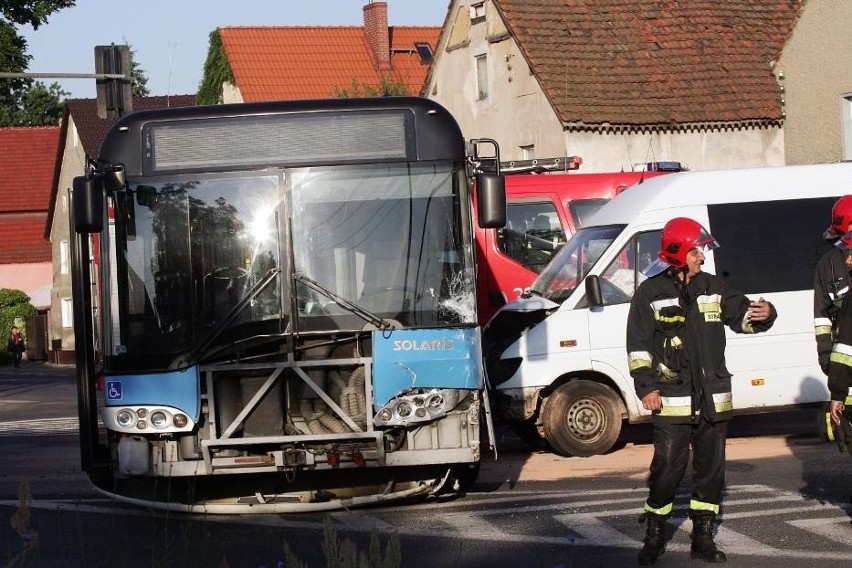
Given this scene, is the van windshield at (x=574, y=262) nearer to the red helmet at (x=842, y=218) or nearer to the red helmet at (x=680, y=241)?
the red helmet at (x=842, y=218)

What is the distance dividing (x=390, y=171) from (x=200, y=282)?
1494 mm

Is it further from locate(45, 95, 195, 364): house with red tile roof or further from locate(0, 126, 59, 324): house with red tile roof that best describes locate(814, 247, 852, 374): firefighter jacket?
locate(0, 126, 59, 324): house with red tile roof

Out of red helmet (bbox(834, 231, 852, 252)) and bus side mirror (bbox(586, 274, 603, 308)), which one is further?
bus side mirror (bbox(586, 274, 603, 308))

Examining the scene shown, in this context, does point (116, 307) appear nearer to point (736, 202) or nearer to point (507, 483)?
point (507, 483)

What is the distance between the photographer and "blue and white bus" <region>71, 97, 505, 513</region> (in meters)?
10.2

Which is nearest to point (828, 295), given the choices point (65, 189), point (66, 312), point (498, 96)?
point (498, 96)

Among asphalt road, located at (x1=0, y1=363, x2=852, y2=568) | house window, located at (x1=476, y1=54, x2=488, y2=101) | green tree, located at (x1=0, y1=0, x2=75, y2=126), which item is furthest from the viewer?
green tree, located at (x1=0, y1=0, x2=75, y2=126)

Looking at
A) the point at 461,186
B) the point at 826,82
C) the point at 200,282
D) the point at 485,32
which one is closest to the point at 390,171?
the point at 461,186

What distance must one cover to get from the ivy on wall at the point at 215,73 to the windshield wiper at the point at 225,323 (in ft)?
152

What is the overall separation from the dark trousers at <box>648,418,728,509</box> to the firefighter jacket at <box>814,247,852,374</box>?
1.17 meters

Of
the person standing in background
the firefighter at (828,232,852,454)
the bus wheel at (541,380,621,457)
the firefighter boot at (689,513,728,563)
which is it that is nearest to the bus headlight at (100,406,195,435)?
the firefighter boot at (689,513,728,563)

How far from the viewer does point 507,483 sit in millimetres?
12172

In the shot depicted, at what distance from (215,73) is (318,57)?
14.4 ft

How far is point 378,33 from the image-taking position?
60.5 m
